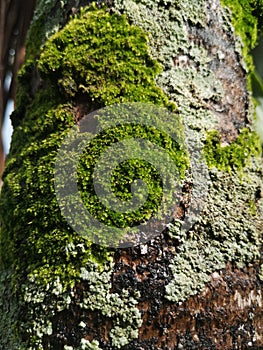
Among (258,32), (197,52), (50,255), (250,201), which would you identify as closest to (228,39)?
(197,52)

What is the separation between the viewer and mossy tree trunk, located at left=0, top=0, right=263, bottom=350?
808mm

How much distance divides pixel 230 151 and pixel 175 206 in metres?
0.19

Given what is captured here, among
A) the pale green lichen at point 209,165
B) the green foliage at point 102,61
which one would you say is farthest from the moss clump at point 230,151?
the green foliage at point 102,61

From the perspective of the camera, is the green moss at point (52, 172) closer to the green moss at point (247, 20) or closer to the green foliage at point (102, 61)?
the green foliage at point (102, 61)

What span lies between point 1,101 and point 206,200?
1191 millimetres

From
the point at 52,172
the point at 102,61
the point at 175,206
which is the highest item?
the point at 102,61

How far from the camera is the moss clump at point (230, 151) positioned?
937 millimetres

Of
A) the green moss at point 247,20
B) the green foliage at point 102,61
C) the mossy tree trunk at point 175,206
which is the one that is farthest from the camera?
the green moss at point 247,20

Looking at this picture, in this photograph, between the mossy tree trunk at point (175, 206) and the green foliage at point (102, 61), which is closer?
the mossy tree trunk at point (175, 206)

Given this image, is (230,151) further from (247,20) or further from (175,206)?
(247,20)

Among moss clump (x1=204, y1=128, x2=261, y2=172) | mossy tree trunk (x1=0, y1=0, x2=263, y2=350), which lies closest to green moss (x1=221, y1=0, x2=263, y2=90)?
mossy tree trunk (x1=0, y1=0, x2=263, y2=350)

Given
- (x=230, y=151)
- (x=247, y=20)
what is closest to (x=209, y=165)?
(x=230, y=151)

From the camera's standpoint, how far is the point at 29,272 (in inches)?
34.0

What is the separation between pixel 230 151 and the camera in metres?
0.97
